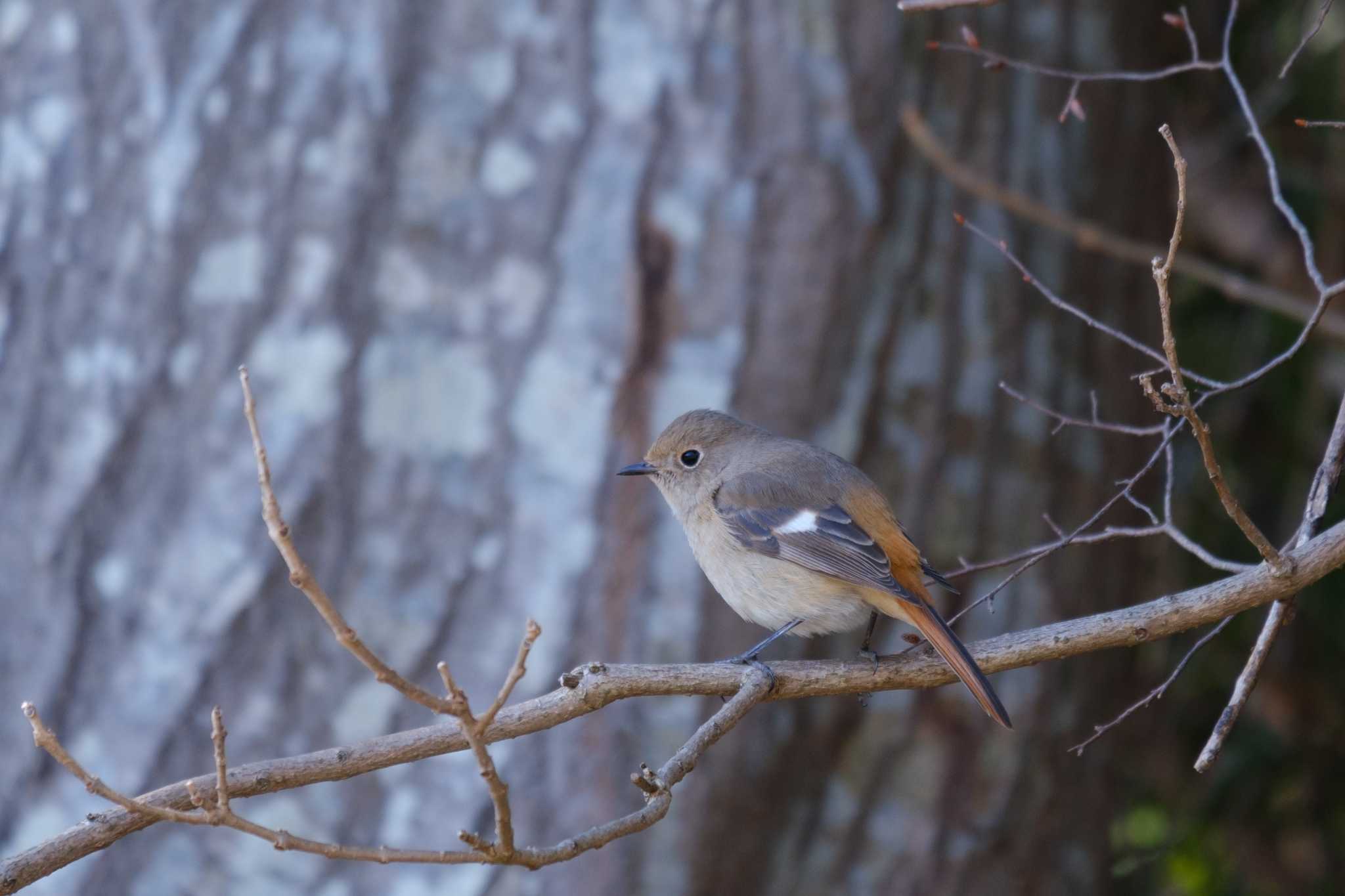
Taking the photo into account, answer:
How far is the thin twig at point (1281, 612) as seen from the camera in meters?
2.00

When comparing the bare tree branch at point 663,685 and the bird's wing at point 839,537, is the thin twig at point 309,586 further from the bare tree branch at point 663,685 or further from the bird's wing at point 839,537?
the bird's wing at point 839,537

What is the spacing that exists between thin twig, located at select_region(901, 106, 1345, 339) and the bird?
40.1 inches

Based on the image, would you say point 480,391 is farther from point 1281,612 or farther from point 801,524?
point 1281,612

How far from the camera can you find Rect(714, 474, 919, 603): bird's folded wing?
2691 mm

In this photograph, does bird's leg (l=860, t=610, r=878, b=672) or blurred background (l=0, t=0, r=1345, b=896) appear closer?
bird's leg (l=860, t=610, r=878, b=672)

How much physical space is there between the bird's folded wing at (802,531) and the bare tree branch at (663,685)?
0.39 m

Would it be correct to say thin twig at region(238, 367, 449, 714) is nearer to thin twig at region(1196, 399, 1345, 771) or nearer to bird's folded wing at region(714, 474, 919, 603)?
thin twig at region(1196, 399, 1345, 771)

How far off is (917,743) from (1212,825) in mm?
1640

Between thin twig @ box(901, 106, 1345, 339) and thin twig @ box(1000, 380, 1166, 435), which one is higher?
thin twig @ box(901, 106, 1345, 339)

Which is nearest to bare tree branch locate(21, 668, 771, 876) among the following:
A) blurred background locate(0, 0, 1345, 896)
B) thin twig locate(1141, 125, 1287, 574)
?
thin twig locate(1141, 125, 1287, 574)

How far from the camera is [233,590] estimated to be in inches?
135

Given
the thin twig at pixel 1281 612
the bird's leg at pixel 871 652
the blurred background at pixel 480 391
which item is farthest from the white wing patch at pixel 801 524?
the thin twig at pixel 1281 612

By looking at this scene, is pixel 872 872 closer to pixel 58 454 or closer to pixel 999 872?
pixel 999 872

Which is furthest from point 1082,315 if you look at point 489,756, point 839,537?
point 489,756
